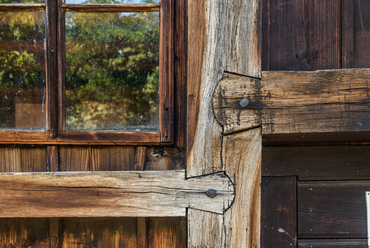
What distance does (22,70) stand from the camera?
1.09m

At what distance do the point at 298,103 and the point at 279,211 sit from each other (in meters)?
0.53

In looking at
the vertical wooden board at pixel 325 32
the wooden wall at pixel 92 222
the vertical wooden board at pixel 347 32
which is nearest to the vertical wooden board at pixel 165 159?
the wooden wall at pixel 92 222

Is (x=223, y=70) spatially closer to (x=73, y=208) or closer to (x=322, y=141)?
(x=322, y=141)

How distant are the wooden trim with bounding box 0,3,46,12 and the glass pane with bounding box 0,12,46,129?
0.05 feet

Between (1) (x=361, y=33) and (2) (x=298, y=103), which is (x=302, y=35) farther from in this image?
(2) (x=298, y=103)

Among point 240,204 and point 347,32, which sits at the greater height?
point 347,32

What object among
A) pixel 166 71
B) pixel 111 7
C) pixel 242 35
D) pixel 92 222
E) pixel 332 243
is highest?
pixel 111 7

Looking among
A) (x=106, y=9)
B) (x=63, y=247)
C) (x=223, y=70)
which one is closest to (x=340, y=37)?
(x=223, y=70)

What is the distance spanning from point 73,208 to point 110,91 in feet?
1.64

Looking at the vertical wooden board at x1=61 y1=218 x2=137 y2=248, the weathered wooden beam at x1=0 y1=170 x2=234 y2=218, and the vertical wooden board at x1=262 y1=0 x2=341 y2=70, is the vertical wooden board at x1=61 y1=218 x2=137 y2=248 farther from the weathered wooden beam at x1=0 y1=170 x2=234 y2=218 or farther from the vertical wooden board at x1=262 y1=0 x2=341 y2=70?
the vertical wooden board at x1=262 y1=0 x2=341 y2=70

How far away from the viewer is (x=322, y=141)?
3.59 feet

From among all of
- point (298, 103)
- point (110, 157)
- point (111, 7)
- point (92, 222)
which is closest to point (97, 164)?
point (110, 157)

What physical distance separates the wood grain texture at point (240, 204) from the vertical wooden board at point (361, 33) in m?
0.56

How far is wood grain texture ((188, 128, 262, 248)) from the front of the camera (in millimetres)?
887
